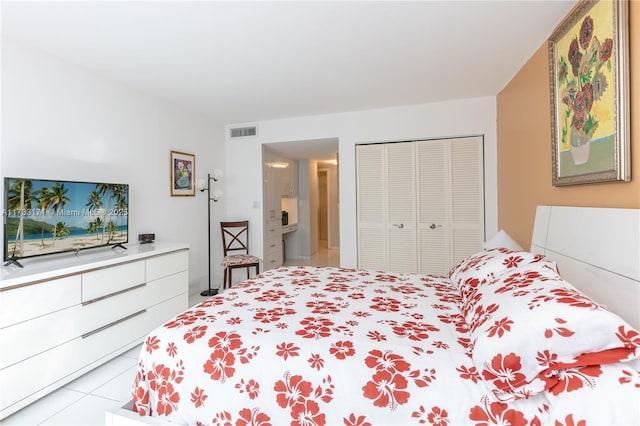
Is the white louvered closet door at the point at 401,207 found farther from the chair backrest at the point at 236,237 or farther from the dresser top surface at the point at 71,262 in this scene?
the dresser top surface at the point at 71,262

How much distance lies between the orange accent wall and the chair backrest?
3476 mm

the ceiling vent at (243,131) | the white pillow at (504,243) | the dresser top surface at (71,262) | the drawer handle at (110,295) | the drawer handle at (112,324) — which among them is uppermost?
the ceiling vent at (243,131)

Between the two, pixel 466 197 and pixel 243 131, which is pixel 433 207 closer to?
pixel 466 197

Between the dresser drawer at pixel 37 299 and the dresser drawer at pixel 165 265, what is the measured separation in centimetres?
63

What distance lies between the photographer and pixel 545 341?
1025mm

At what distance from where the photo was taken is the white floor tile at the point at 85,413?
1.80 m

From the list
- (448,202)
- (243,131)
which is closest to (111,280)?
(243,131)

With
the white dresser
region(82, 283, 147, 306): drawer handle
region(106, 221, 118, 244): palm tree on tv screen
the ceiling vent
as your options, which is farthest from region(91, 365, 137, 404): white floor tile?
the ceiling vent

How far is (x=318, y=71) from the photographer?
2904mm

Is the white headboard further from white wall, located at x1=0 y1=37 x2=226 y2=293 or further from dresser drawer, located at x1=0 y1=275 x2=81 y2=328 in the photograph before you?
white wall, located at x1=0 y1=37 x2=226 y2=293

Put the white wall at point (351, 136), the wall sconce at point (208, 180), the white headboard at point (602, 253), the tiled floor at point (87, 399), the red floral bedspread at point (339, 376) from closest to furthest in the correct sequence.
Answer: the red floral bedspread at point (339, 376) < the white headboard at point (602, 253) < the tiled floor at point (87, 399) < the white wall at point (351, 136) < the wall sconce at point (208, 180)

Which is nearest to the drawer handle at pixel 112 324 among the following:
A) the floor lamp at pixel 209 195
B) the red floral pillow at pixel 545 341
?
the floor lamp at pixel 209 195

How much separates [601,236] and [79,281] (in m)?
3.23

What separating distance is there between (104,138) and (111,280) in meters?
1.44
